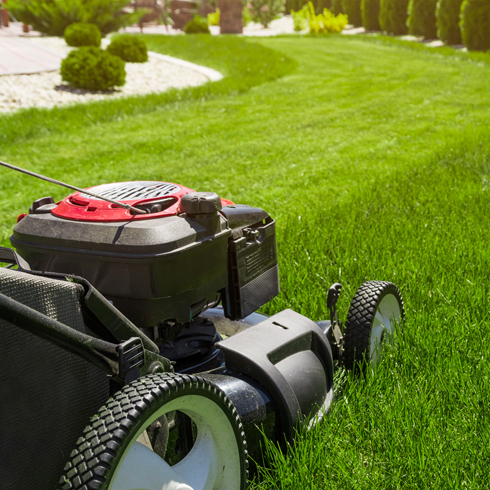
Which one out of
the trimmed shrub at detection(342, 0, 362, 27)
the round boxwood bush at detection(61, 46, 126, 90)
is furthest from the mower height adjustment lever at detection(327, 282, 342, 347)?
the trimmed shrub at detection(342, 0, 362, 27)

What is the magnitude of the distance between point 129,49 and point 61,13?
4.44 meters

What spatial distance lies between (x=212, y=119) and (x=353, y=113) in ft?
6.38

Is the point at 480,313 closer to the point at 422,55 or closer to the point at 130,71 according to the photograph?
the point at 130,71

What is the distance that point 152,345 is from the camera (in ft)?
4.81

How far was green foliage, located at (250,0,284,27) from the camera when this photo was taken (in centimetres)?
2741

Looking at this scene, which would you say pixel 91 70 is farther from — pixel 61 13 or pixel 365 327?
pixel 365 327

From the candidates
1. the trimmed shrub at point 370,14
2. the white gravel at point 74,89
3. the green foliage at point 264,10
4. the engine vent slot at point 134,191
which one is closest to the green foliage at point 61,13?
the white gravel at point 74,89

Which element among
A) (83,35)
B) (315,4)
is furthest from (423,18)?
(315,4)

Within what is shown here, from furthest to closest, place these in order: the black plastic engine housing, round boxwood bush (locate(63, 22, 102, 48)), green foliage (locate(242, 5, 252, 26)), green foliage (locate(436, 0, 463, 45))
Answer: green foliage (locate(242, 5, 252, 26)) < green foliage (locate(436, 0, 463, 45)) < round boxwood bush (locate(63, 22, 102, 48)) < the black plastic engine housing

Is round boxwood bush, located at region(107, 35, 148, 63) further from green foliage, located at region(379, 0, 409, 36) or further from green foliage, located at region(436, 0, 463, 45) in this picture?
green foliage, located at region(379, 0, 409, 36)

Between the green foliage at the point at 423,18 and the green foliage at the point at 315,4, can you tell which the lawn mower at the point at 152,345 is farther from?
the green foliage at the point at 315,4

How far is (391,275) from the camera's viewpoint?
107 inches

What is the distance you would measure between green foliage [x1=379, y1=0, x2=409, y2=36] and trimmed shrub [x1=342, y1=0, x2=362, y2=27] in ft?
14.0

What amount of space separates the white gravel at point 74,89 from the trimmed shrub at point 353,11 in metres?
15.8
